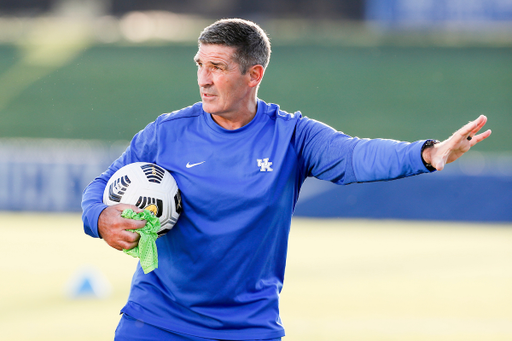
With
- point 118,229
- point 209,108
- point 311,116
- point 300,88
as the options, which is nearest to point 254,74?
point 209,108

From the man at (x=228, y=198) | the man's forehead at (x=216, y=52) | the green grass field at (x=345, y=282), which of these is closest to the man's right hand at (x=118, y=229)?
the man at (x=228, y=198)

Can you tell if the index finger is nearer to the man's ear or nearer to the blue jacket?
the blue jacket

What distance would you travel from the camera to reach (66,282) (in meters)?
9.08

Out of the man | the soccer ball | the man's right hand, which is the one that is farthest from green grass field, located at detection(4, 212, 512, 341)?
the man's right hand

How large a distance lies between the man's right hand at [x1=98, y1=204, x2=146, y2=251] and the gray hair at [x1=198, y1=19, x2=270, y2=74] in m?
0.98

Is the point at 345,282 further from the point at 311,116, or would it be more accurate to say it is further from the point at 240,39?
the point at 311,116

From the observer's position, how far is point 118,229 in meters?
3.41

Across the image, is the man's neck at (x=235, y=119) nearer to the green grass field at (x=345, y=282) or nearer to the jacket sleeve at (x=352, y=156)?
the jacket sleeve at (x=352, y=156)

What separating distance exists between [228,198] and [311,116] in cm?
2012

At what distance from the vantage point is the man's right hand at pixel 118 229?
3408 mm

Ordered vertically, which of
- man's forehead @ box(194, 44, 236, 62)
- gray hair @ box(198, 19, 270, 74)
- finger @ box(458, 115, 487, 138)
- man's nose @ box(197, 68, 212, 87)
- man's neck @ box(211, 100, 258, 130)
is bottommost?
finger @ box(458, 115, 487, 138)

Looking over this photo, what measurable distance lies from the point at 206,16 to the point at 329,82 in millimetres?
7178

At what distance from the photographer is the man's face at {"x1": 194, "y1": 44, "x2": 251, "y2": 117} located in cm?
368

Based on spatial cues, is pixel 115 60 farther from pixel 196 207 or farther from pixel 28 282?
pixel 196 207
